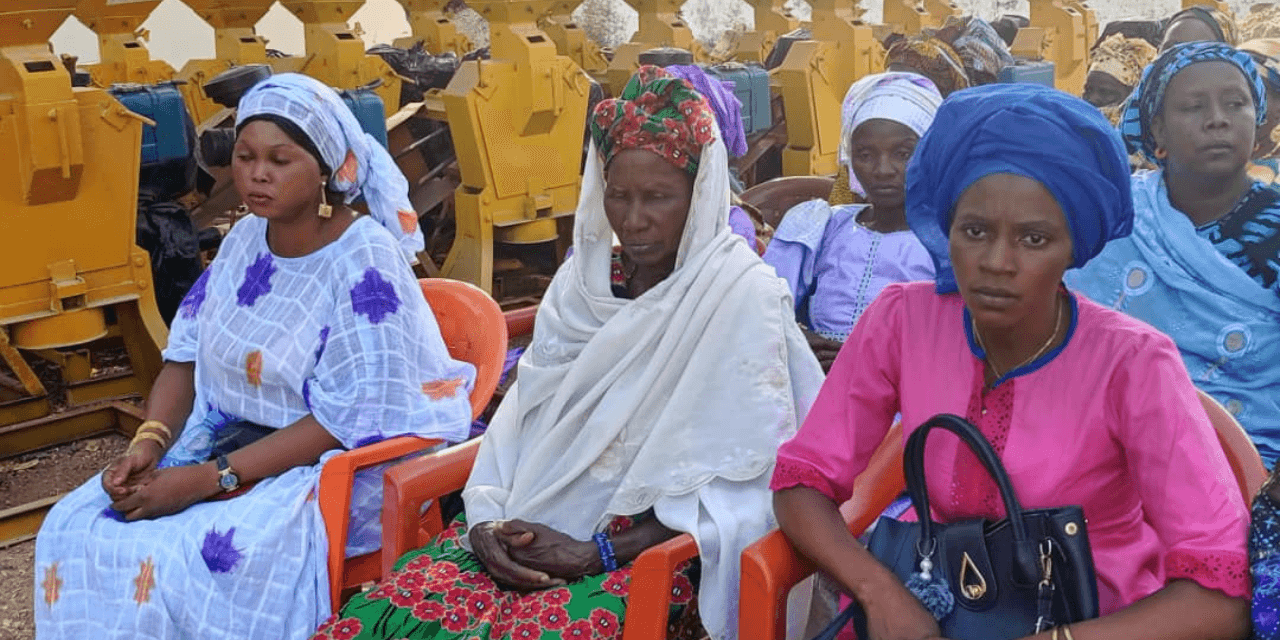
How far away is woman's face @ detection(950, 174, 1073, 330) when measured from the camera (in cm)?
153

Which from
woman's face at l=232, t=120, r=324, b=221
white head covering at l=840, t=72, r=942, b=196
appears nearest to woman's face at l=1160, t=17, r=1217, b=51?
white head covering at l=840, t=72, r=942, b=196

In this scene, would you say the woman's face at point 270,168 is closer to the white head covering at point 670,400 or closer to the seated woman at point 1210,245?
the white head covering at point 670,400

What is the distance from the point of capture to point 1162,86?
242cm

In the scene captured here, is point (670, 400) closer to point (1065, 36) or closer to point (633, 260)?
point (633, 260)

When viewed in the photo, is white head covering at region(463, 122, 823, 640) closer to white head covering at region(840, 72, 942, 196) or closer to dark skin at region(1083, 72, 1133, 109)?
white head covering at region(840, 72, 942, 196)

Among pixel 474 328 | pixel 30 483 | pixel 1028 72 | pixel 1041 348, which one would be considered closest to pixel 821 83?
pixel 1028 72

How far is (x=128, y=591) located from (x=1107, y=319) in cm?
180

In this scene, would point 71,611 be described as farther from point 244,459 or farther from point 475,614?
point 475,614

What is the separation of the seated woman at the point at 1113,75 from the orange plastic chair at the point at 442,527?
9.59 feet

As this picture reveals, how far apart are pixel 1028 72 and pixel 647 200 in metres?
4.98

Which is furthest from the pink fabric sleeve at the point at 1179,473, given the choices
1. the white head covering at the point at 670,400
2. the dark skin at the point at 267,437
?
the dark skin at the point at 267,437

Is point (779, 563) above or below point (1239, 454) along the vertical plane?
Answer: below

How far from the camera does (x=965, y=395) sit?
166 cm

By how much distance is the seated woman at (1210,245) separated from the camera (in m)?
2.31
